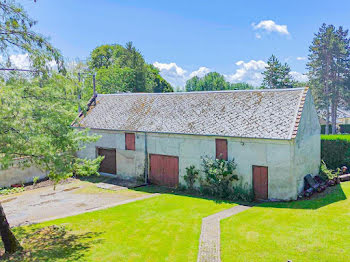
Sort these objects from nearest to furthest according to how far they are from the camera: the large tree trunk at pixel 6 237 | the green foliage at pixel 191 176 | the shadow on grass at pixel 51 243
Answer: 1. the shadow on grass at pixel 51 243
2. the large tree trunk at pixel 6 237
3. the green foliage at pixel 191 176

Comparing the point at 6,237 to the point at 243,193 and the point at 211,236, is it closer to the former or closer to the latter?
the point at 211,236

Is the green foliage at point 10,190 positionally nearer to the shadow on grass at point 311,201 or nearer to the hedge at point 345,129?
the shadow on grass at point 311,201

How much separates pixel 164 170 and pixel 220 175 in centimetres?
546

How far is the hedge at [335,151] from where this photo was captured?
82.0 ft

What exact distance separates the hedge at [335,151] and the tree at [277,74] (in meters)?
42.0

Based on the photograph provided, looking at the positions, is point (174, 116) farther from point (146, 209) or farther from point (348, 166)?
point (348, 166)

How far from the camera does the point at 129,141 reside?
2584cm

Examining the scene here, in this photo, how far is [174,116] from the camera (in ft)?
80.8

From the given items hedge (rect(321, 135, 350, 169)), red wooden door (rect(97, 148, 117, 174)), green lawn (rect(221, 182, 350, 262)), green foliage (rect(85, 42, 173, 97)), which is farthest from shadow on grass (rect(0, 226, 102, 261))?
green foliage (rect(85, 42, 173, 97))

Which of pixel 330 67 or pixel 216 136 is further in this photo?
pixel 330 67

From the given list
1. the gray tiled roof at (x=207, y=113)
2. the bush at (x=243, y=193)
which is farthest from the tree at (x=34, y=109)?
the bush at (x=243, y=193)

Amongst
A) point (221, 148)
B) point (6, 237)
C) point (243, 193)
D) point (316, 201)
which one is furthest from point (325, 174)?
point (6, 237)

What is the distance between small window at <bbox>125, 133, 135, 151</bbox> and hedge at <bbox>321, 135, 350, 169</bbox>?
1605 centimetres

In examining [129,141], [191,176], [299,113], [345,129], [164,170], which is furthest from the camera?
[345,129]
